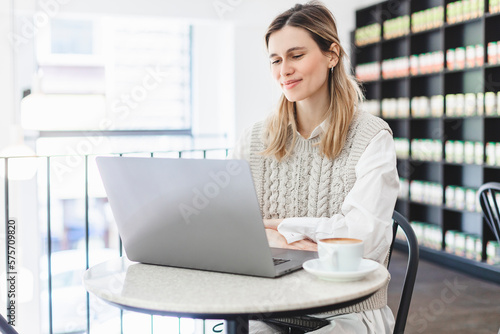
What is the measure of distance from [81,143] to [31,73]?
877 millimetres

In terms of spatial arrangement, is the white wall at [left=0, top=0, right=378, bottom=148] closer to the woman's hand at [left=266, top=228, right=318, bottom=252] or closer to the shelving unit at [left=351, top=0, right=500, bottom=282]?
the shelving unit at [left=351, top=0, right=500, bottom=282]

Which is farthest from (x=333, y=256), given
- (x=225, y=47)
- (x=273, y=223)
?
(x=225, y=47)

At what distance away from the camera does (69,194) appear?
6.71m

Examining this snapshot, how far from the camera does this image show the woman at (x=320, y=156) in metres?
1.30

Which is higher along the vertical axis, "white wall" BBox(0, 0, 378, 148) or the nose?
"white wall" BBox(0, 0, 378, 148)

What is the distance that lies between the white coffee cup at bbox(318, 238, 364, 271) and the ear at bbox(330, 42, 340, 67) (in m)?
0.69

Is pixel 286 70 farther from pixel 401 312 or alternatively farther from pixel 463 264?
pixel 463 264

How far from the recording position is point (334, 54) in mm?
1563

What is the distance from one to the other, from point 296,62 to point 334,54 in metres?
0.14

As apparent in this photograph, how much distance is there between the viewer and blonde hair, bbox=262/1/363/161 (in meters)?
1.48

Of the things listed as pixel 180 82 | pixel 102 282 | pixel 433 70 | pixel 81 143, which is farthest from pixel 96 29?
pixel 102 282

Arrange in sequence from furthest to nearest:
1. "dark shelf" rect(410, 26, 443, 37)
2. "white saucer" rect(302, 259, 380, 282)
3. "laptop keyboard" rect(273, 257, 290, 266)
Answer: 1. "dark shelf" rect(410, 26, 443, 37)
2. "laptop keyboard" rect(273, 257, 290, 266)
3. "white saucer" rect(302, 259, 380, 282)

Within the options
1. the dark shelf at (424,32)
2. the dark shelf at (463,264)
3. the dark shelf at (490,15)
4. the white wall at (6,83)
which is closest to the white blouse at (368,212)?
the dark shelf at (463,264)

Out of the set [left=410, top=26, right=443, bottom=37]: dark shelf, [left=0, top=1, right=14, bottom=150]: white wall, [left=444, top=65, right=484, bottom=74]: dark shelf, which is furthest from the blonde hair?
[left=0, top=1, right=14, bottom=150]: white wall
